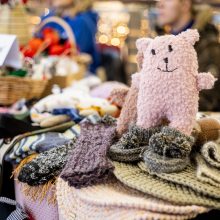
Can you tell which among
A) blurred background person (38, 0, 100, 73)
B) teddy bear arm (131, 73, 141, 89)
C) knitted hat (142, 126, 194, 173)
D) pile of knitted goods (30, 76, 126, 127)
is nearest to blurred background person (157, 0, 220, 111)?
→ pile of knitted goods (30, 76, 126, 127)

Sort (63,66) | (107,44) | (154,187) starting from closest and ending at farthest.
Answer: (154,187), (63,66), (107,44)

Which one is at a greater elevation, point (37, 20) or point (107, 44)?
point (37, 20)

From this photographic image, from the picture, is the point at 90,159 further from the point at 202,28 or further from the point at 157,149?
the point at 202,28

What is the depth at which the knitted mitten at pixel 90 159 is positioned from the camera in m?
0.81

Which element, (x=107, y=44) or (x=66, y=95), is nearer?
(x=66, y=95)

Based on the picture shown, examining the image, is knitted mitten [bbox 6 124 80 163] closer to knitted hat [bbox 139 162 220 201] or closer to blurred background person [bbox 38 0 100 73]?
knitted hat [bbox 139 162 220 201]

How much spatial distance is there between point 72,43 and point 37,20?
120 centimetres

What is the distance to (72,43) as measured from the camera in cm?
181

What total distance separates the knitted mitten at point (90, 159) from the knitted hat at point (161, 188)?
1.2 inches

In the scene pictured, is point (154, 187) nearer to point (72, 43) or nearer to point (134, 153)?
point (134, 153)

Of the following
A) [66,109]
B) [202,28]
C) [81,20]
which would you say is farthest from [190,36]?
[81,20]

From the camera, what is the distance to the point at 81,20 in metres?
2.84

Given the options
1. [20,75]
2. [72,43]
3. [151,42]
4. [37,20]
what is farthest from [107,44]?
[151,42]

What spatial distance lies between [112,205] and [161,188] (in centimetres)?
9
